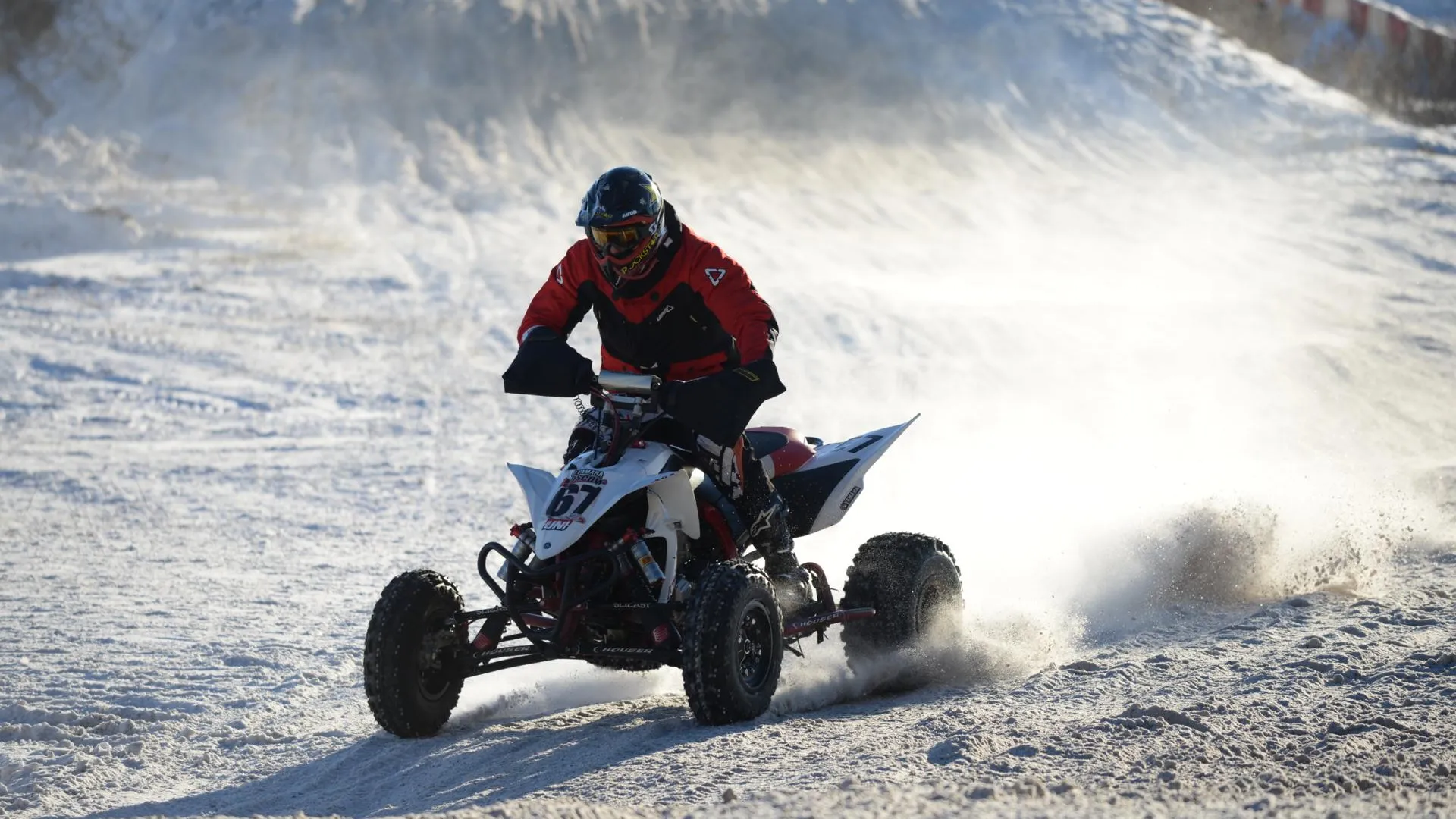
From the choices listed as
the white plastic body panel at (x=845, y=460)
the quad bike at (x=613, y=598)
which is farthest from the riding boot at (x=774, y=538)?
the white plastic body panel at (x=845, y=460)

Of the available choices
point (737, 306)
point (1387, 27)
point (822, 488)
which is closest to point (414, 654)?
point (737, 306)

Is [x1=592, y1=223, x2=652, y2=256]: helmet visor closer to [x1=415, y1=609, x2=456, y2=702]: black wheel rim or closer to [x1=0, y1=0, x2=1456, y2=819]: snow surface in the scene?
[x1=415, y1=609, x2=456, y2=702]: black wheel rim

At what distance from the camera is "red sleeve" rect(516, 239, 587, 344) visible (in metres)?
7.44

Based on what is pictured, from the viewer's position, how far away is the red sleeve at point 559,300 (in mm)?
7441

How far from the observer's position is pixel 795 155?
1201 inches

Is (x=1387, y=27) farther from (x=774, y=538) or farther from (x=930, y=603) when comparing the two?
(x=774, y=538)

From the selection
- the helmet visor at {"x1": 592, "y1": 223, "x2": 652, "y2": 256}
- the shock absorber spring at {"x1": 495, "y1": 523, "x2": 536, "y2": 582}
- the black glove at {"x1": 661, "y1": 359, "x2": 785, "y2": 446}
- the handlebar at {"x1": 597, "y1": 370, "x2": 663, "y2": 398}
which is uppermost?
the helmet visor at {"x1": 592, "y1": 223, "x2": 652, "y2": 256}

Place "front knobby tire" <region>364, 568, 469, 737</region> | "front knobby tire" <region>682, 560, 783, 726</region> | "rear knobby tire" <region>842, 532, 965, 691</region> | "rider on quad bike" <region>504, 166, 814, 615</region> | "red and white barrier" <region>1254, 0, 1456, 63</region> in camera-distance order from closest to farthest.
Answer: "front knobby tire" <region>682, 560, 783, 726</region>, "front knobby tire" <region>364, 568, 469, 737</region>, "rider on quad bike" <region>504, 166, 814, 615</region>, "rear knobby tire" <region>842, 532, 965, 691</region>, "red and white barrier" <region>1254, 0, 1456, 63</region>

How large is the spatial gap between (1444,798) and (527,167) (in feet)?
81.1

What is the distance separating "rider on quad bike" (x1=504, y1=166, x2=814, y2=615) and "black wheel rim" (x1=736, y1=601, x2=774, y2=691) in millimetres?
705

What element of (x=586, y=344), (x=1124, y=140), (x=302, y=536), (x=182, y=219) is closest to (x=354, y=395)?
(x=586, y=344)

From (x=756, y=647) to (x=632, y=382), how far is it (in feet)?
4.04

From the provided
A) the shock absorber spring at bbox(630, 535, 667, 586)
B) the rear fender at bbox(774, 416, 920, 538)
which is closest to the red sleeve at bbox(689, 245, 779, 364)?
the shock absorber spring at bbox(630, 535, 667, 586)

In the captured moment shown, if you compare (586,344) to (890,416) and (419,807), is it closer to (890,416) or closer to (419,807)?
(890,416)
